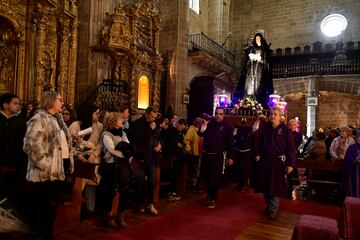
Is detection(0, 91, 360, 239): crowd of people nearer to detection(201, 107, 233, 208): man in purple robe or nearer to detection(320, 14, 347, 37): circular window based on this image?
detection(201, 107, 233, 208): man in purple robe

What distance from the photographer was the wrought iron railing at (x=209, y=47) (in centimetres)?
1662

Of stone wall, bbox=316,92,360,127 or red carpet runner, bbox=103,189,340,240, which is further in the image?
stone wall, bbox=316,92,360,127

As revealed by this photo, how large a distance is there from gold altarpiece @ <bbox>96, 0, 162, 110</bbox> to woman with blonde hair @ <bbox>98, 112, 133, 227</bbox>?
6018 mm

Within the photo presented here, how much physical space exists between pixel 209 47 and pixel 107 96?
1063 cm

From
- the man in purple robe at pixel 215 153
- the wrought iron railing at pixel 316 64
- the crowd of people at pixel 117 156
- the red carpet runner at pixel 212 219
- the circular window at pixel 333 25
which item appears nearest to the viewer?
the crowd of people at pixel 117 156

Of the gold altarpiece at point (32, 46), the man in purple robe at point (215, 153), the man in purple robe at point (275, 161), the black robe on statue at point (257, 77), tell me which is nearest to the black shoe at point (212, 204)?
the man in purple robe at point (215, 153)

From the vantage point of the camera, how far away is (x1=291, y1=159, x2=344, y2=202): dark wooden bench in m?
6.66

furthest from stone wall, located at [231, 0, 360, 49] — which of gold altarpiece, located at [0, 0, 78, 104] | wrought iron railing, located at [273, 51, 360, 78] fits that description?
gold altarpiece, located at [0, 0, 78, 104]

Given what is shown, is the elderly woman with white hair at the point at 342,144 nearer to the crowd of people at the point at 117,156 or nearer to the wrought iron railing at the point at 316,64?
the crowd of people at the point at 117,156

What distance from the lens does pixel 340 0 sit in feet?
66.4

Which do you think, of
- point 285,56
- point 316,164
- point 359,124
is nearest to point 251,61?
point 316,164

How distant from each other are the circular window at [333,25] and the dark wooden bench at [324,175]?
16.1m

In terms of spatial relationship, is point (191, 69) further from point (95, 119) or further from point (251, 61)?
point (95, 119)

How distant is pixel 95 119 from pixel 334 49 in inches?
705
